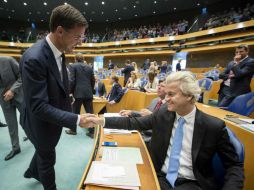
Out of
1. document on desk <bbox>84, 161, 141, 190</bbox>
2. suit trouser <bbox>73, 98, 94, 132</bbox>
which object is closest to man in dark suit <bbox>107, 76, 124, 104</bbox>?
suit trouser <bbox>73, 98, 94, 132</bbox>

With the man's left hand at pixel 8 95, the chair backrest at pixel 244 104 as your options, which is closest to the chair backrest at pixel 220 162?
the chair backrest at pixel 244 104

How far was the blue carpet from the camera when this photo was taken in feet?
7.35

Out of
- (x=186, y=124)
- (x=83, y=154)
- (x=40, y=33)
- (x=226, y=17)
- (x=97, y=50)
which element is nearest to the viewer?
(x=186, y=124)

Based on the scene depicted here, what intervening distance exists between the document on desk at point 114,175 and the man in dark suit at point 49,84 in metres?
0.35

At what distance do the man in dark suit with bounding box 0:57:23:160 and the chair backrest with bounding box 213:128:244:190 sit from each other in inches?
99.5

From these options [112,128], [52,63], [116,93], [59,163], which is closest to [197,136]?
[112,128]

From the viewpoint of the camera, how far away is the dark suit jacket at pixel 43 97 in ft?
4.09

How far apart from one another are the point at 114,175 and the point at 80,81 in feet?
10.1

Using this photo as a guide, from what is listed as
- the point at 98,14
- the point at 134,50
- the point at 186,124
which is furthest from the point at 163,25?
the point at 186,124

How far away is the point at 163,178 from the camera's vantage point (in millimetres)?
1438

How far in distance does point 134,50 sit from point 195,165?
20.0 metres

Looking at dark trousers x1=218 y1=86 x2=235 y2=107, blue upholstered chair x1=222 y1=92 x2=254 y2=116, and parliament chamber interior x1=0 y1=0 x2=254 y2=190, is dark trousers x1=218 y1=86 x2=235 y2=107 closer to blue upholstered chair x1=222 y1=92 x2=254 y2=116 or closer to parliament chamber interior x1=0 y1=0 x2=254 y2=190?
parliament chamber interior x1=0 y1=0 x2=254 y2=190

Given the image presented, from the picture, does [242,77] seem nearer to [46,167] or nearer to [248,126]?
[248,126]

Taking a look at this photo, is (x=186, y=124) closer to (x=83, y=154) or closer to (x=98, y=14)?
(x=83, y=154)
